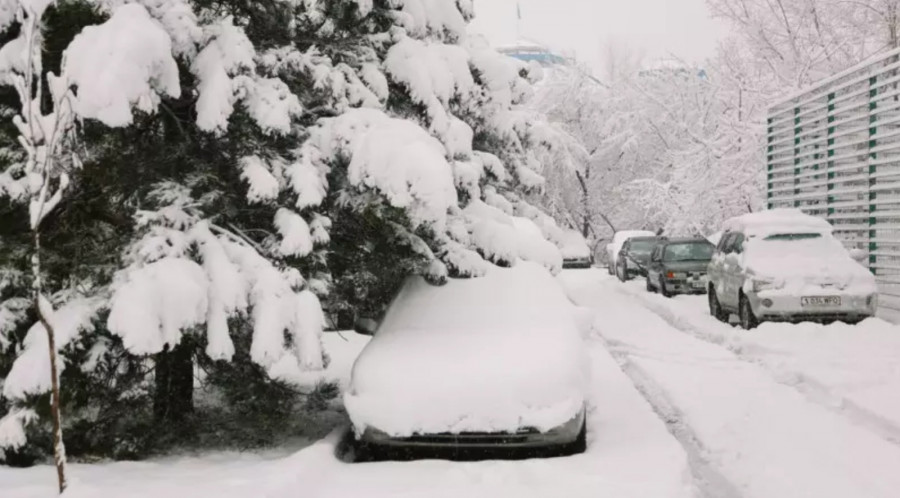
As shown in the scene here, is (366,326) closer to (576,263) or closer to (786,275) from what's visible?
(786,275)

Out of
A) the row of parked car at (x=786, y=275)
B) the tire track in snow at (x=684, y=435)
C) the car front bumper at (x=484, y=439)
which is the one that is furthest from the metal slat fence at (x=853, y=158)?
the car front bumper at (x=484, y=439)

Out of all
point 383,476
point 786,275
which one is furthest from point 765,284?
point 383,476

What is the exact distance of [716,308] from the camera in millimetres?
16516

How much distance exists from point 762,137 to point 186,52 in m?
25.7

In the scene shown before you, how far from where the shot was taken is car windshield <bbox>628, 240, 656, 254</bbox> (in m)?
31.0

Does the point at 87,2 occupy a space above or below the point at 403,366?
above

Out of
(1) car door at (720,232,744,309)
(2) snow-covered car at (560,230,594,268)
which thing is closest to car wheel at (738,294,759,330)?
(1) car door at (720,232,744,309)

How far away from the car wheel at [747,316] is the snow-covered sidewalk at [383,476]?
25.0 ft

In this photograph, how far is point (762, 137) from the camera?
28797 mm

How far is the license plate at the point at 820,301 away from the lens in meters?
13.3

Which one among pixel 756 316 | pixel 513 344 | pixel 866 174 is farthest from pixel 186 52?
pixel 866 174

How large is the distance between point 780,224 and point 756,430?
26.5 ft

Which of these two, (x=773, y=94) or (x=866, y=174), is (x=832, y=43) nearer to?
(x=773, y=94)

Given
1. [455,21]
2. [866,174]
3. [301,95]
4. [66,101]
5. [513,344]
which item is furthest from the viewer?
[866,174]
